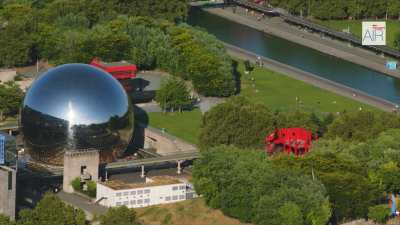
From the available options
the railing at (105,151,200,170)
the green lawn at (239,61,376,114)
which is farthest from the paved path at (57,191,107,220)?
the green lawn at (239,61,376,114)

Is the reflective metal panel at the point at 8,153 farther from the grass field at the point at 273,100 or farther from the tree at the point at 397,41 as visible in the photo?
the tree at the point at 397,41

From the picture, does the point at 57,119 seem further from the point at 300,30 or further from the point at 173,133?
the point at 300,30

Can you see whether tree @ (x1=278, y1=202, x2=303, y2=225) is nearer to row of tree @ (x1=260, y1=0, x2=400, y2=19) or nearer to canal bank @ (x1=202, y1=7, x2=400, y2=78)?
canal bank @ (x1=202, y1=7, x2=400, y2=78)

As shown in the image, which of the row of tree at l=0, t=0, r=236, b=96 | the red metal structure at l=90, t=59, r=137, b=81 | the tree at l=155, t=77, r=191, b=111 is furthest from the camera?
the row of tree at l=0, t=0, r=236, b=96

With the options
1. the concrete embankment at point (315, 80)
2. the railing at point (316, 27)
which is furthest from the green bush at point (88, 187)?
the railing at point (316, 27)

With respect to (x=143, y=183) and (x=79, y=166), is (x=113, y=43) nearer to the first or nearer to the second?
(x=79, y=166)

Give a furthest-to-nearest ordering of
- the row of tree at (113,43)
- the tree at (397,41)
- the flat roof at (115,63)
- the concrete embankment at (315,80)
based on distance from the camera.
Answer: the tree at (397,41) → the row of tree at (113,43) → the concrete embankment at (315,80) → the flat roof at (115,63)
